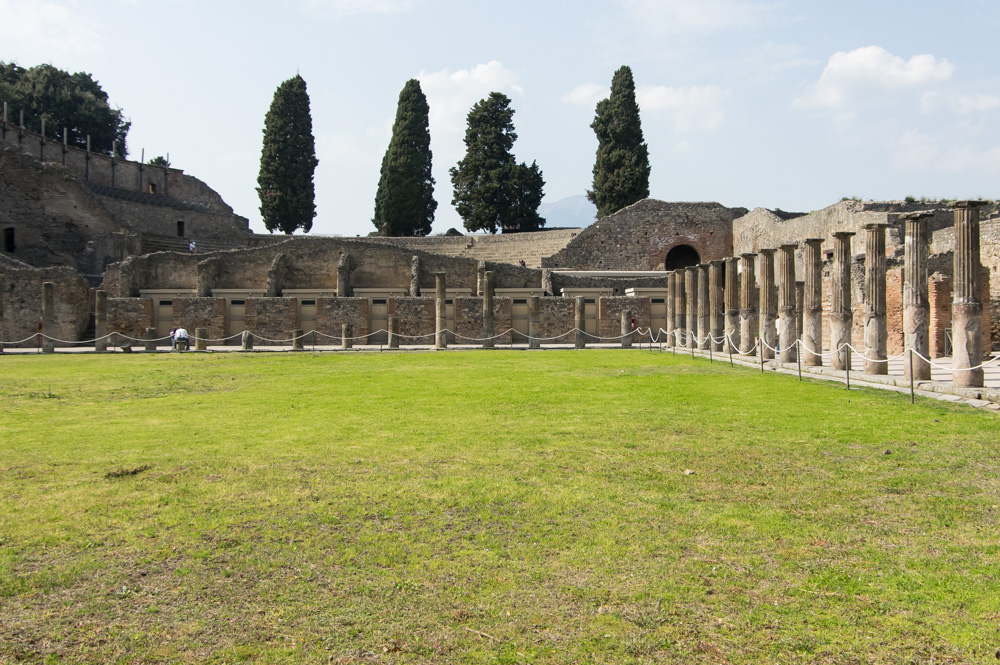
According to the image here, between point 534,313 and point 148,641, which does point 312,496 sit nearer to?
point 148,641

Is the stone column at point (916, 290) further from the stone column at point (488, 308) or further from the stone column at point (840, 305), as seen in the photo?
the stone column at point (488, 308)

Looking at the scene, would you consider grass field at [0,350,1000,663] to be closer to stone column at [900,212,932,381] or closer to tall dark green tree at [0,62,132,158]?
stone column at [900,212,932,381]

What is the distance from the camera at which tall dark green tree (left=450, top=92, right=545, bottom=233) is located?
5203cm

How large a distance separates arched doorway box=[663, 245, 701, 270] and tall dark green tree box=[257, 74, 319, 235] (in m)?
23.0

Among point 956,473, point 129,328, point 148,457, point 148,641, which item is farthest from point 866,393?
point 129,328

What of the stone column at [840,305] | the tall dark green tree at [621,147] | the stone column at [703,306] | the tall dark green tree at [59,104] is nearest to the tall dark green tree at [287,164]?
the tall dark green tree at [59,104]

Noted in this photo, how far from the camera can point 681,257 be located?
46.8 m

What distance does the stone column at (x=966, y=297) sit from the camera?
39.9ft

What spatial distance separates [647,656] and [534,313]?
89.2ft

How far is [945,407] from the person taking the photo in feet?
34.2

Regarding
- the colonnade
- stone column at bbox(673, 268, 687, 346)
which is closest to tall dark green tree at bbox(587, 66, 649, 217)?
stone column at bbox(673, 268, 687, 346)

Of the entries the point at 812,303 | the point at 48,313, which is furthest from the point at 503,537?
the point at 48,313

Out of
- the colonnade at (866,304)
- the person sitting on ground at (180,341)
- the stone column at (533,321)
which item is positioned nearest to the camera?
the colonnade at (866,304)

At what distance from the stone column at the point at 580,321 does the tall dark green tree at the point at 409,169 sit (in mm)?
21359
